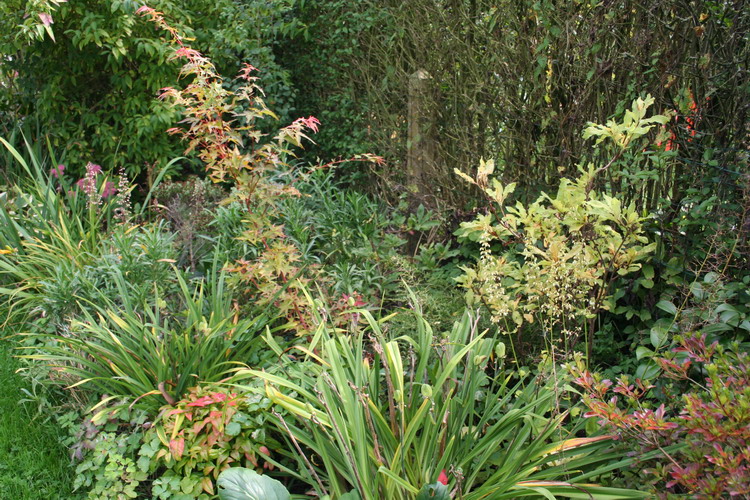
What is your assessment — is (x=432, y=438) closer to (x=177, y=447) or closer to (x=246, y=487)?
(x=246, y=487)

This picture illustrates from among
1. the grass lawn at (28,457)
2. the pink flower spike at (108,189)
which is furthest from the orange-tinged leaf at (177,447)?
the pink flower spike at (108,189)

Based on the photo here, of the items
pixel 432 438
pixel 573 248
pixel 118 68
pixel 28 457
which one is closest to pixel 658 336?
pixel 573 248

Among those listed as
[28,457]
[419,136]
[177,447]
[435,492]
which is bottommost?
[28,457]

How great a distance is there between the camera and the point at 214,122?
3092 mm

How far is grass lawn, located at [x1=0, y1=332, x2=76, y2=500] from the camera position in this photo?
282cm

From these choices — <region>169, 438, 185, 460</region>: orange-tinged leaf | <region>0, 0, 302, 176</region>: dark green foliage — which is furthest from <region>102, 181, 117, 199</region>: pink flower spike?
<region>169, 438, 185, 460</region>: orange-tinged leaf

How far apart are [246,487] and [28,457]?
4.99ft

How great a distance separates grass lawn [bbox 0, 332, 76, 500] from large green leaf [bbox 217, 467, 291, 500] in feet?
A: 3.65

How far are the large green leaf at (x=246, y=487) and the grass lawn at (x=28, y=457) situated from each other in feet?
3.65

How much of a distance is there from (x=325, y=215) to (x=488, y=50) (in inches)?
62.1

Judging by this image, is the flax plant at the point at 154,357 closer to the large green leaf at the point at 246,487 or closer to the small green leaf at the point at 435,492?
the large green leaf at the point at 246,487

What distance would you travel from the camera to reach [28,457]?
2.99 m

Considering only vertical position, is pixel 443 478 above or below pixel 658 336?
below

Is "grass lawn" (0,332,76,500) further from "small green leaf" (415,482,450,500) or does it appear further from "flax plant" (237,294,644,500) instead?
"small green leaf" (415,482,450,500)
